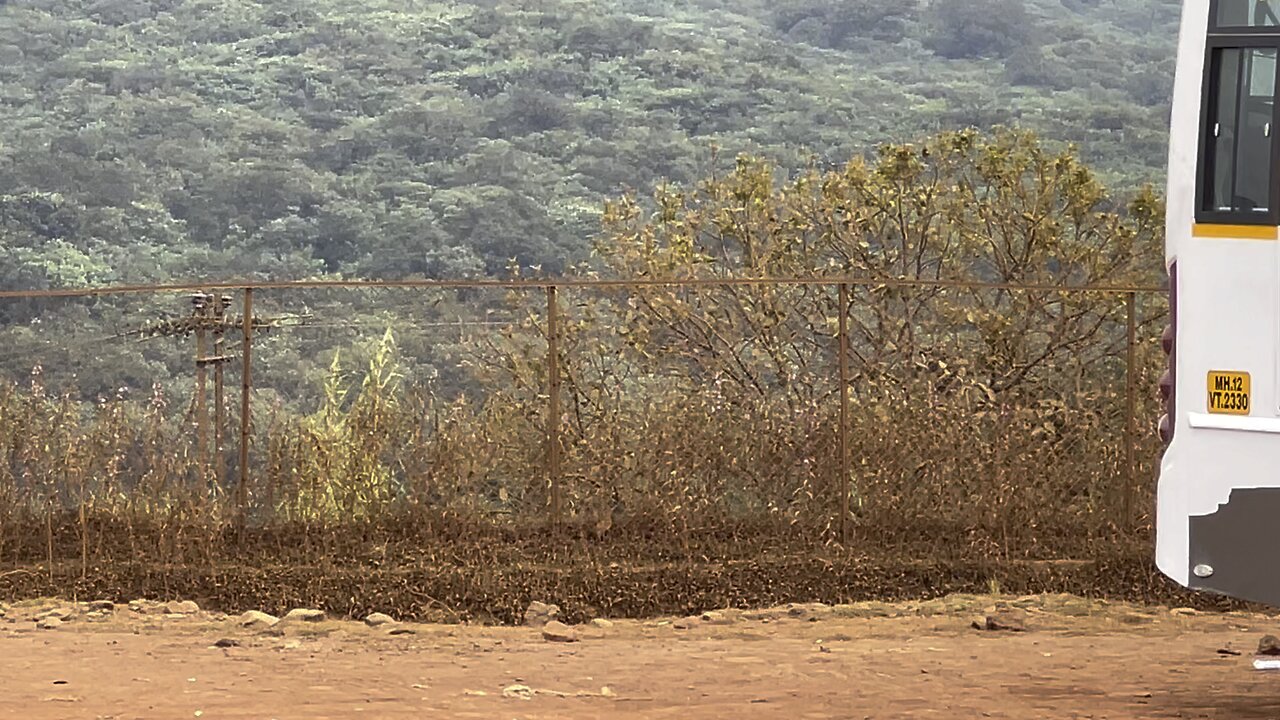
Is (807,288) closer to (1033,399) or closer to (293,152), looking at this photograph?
(1033,399)

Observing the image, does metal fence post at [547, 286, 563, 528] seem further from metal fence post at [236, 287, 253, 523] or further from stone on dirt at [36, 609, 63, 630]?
stone on dirt at [36, 609, 63, 630]

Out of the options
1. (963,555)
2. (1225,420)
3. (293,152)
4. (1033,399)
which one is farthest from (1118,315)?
(293,152)

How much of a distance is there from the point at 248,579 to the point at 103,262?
27.0m

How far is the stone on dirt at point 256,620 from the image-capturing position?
955 centimetres

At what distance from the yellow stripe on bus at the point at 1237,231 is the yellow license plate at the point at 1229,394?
0.47 metres

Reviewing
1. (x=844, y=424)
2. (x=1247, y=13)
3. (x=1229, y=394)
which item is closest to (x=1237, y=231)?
(x=1229, y=394)

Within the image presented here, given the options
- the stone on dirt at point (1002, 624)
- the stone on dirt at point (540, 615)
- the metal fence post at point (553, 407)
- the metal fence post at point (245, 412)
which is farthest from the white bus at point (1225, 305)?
the metal fence post at point (245, 412)

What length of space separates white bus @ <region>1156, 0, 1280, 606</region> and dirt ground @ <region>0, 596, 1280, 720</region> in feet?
4.38

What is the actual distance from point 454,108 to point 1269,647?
35787 mm

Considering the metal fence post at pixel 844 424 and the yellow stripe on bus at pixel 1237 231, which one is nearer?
the yellow stripe on bus at pixel 1237 231

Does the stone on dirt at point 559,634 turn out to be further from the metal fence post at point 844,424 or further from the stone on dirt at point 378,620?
the metal fence post at point 844,424

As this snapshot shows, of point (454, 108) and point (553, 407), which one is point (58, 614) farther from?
point (454, 108)

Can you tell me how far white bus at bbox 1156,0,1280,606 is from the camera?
18.9 ft

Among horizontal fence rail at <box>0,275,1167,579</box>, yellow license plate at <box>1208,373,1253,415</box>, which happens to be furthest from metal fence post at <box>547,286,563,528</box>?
yellow license plate at <box>1208,373,1253,415</box>
